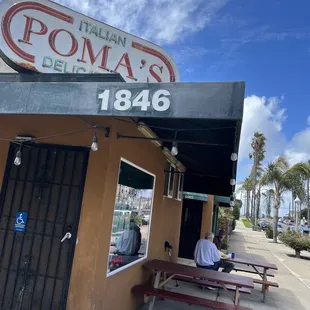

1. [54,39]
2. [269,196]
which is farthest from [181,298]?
[269,196]

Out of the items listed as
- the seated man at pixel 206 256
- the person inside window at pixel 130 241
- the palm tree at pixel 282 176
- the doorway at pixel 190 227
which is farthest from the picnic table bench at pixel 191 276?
the palm tree at pixel 282 176

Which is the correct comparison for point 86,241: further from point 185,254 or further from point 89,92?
point 185,254

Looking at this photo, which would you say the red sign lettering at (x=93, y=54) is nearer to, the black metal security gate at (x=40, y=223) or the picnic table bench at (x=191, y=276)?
the black metal security gate at (x=40, y=223)

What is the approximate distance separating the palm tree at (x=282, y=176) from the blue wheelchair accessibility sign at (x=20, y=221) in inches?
889

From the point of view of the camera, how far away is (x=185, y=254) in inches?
494

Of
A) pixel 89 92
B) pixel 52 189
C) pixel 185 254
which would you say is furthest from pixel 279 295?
pixel 89 92

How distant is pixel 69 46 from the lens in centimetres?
483

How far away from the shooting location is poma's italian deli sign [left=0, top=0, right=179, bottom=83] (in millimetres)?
4391

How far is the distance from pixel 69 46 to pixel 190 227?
9.58 meters

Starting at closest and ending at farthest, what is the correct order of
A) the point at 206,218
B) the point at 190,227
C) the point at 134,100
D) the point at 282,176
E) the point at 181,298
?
the point at 134,100, the point at 181,298, the point at 206,218, the point at 190,227, the point at 282,176

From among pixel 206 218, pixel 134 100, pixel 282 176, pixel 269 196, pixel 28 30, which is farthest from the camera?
pixel 269 196

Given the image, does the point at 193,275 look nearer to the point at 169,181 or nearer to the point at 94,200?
the point at 169,181

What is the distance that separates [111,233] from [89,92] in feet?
6.73

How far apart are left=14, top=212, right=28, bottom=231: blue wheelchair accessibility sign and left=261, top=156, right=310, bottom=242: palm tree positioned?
74.1 feet
